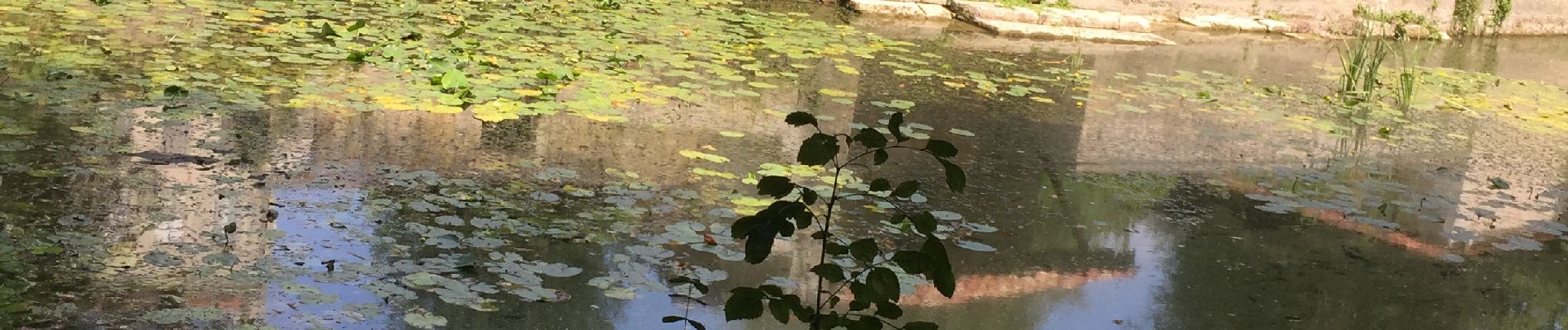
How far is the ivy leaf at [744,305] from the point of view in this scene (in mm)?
2648

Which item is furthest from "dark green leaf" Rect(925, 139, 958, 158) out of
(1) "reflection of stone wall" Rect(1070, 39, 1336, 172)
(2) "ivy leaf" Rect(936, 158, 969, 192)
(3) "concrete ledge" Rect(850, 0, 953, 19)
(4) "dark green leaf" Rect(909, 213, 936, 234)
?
(3) "concrete ledge" Rect(850, 0, 953, 19)

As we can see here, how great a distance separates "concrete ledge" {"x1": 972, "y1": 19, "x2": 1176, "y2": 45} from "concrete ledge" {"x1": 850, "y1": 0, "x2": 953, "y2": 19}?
0.38m

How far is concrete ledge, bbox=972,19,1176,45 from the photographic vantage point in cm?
1161

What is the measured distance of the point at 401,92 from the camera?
21.1ft

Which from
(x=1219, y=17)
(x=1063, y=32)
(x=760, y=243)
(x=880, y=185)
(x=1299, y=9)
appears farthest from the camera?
(x=1299, y=9)

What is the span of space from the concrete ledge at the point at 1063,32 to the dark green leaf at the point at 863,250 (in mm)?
9021

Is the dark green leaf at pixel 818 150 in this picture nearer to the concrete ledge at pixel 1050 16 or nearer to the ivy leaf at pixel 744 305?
the ivy leaf at pixel 744 305

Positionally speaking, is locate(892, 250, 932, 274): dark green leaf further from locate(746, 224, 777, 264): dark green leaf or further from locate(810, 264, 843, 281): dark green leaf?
locate(746, 224, 777, 264): dark green leaf

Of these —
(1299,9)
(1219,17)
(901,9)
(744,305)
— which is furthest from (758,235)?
(1299,9)

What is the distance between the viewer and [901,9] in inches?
476

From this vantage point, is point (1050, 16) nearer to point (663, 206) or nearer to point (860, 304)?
point (663, 206)

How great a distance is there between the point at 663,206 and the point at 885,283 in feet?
7.52

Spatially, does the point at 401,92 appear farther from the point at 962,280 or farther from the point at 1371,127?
the point at 1371,127

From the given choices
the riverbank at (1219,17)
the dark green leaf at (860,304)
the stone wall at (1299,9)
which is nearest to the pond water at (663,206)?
the dark green leaf at (860,304)
